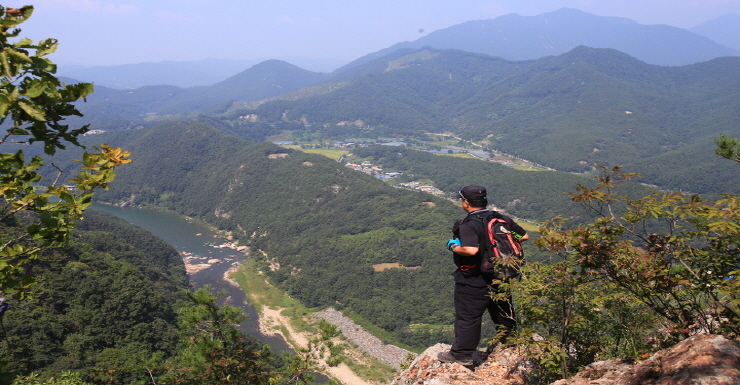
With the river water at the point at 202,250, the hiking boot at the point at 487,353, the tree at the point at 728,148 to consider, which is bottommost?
the river water at the point at 202,250

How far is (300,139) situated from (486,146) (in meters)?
60.1

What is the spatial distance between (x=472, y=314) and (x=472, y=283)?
334 mm

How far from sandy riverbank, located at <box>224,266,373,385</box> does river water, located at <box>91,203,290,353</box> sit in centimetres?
54

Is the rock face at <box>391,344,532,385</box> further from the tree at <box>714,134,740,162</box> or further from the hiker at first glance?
the tree at <box>714,134,740,162</box>

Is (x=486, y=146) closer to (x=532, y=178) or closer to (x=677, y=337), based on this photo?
(x=532, y=178)

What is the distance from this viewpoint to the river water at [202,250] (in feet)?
113

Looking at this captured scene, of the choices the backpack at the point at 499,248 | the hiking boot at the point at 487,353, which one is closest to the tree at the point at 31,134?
the backpack at the point at 499,248

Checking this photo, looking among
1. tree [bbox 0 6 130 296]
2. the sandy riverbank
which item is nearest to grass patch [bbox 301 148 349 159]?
the sandy riverbank

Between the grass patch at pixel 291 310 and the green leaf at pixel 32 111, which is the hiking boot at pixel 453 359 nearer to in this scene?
the green leaf at pixel 32 111

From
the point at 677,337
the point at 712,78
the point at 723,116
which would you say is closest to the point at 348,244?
the point at 677,337

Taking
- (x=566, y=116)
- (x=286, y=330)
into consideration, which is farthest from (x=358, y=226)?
(x=566, y=116)

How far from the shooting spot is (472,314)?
13.8 feet

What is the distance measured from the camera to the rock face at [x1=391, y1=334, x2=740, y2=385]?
2576 mm

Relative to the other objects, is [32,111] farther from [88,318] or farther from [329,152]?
[329,152]
